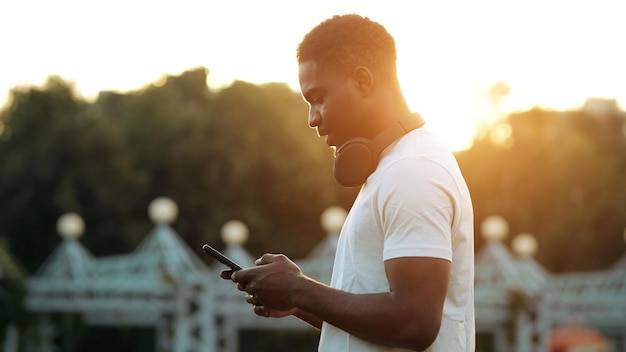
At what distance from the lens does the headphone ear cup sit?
257 cm

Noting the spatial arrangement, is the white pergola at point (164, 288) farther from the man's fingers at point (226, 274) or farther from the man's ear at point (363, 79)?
the man's ear at point (363, 79)

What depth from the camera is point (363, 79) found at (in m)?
2.56

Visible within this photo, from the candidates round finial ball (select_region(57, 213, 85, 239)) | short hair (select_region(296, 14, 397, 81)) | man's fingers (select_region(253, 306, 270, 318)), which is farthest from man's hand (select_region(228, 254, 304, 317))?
round finial ball (select_region(57, 213, 85, 239))

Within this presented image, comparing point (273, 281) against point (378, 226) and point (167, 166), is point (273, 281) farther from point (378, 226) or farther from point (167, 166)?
point (167, 166)

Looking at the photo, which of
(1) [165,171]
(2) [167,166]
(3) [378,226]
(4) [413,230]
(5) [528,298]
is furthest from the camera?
(1) [165,171]

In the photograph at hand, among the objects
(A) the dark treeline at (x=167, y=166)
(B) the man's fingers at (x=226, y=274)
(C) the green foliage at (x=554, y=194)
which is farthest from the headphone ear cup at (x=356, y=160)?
(C) the green foliage at (x=554, y=194)

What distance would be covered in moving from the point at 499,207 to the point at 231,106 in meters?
11.9

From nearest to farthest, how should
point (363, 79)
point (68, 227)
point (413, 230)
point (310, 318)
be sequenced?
point (413, 230)
point (363, 79)
point (310, 318)
point (68, 227)

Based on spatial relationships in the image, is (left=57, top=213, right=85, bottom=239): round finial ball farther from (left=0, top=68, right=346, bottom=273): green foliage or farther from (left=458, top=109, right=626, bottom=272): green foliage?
(left=458, top=109, right=626, bottom=272): green foliage

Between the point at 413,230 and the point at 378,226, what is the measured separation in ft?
0.50

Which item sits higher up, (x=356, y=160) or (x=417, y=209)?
(x=356, y=160)

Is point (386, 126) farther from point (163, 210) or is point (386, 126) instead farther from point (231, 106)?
point (231, 106)

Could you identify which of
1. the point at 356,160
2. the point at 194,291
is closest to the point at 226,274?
the point at 356,160

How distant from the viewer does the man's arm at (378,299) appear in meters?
2.31
